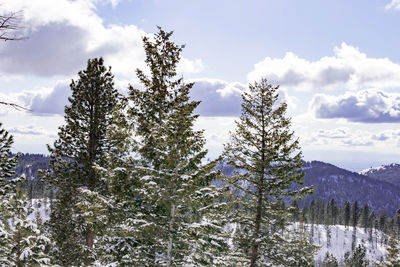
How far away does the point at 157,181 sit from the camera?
10.9 metres

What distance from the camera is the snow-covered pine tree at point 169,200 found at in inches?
405

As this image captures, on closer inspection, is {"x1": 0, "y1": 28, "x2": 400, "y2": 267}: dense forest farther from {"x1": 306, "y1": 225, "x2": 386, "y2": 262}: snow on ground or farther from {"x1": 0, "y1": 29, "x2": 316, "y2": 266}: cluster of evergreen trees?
{"x1": 306, "y1": 225, "x2": 386, "y2": 262}: snow on ground

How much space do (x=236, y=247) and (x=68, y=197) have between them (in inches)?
344

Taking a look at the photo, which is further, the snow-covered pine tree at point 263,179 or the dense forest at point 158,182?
the snow-covered pine tree at point 263,179

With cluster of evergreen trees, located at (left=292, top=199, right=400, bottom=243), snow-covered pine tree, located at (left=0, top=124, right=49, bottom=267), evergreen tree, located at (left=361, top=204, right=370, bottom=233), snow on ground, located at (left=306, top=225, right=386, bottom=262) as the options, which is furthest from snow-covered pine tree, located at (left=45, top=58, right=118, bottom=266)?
evergreen tree, located at (left=361, top=204, right=370, bottom=233)

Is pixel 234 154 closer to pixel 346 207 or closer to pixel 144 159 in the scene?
pixel 144 159

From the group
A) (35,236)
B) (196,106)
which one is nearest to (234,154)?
(196,106)

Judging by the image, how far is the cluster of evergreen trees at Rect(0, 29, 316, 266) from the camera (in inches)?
414

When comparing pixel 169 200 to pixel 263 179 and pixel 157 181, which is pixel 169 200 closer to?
pixel 157 181

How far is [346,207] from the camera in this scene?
137m

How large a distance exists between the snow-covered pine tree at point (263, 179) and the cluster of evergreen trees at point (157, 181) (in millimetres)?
51

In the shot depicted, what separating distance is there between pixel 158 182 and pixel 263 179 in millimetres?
6096

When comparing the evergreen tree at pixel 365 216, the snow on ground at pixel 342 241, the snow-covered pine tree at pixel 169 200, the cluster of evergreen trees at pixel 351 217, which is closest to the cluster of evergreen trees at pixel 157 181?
the snow-covered pine tree at pixel 169 200

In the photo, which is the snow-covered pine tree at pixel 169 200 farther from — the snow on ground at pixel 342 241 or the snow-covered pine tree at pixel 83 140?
the snow on ground at pixel 342 241
